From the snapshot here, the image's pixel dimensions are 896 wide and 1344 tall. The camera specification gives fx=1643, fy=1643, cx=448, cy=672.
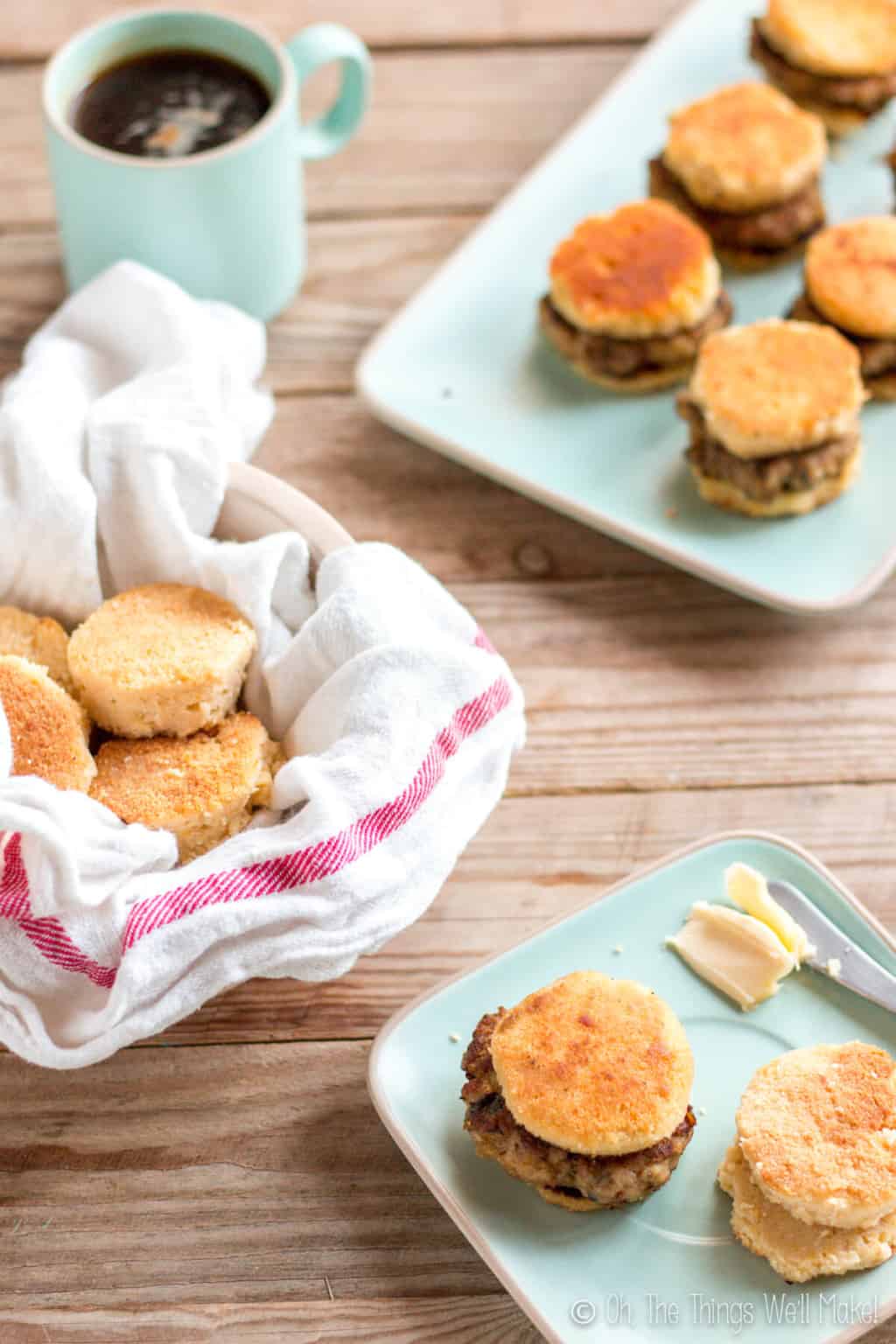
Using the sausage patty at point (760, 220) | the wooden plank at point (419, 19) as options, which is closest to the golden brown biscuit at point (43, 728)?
the sausage patty at point (760, 220)

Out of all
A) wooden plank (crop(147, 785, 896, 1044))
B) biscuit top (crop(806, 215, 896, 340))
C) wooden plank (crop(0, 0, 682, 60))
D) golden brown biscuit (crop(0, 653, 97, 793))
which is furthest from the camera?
wooden plank (crop(0, 0, 682, 60))

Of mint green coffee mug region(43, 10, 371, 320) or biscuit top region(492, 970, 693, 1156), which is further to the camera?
mint green coffee mug region(43, 10, 371, 320)

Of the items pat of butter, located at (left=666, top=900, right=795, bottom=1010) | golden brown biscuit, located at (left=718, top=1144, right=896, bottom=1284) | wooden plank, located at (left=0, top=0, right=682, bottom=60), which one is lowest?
golden brown biscuit, located at (left=718, top=1144, right=896, bottom=1284)

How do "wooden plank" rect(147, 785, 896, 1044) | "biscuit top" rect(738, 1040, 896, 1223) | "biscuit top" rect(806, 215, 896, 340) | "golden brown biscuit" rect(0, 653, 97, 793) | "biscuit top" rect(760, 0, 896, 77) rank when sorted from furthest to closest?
"biscuit top" rect(760, 0, 896, 77)
"biscuit top" rect(806, 215, 896, 340)
"wooden plank" rect(147, 785, 896, 1044)
"golden brown biscuit" rect(0, 653, 97, 793)
"biscuit top" rect(738, 1040, 896, 1223)

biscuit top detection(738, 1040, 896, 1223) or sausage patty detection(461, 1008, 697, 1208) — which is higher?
biscuit top detection(738, 1040, 896, 1223)

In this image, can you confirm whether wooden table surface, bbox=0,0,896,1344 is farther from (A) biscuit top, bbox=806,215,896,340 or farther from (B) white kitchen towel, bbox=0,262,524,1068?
(A) biscuit top, bbox=806,215,896,340

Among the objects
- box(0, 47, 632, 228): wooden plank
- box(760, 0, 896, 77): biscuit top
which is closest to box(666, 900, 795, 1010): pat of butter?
box(0, 47, 632, 228): wooden plank

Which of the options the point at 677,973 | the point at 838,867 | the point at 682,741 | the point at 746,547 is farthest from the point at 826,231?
the point at 677,973
